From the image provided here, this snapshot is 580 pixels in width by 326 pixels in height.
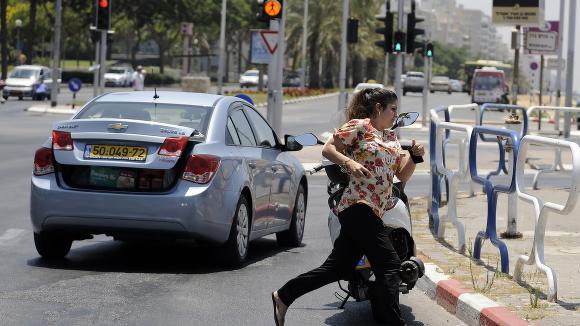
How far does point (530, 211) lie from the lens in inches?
625

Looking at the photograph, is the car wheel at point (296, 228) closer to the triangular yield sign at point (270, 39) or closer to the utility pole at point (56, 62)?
the triangular yield sign at point (270, 39)

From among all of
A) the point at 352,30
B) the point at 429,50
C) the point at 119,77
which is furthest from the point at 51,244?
the point at 119,77

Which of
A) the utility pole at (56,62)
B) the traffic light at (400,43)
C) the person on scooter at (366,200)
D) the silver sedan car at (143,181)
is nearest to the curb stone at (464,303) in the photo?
the person on scooter at (366,200)

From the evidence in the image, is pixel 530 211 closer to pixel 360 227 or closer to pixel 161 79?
pixel 360 227

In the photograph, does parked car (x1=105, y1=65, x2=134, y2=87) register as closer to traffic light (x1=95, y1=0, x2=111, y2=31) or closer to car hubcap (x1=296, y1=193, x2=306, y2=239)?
traffic light (x1=95, y1=0, x2=111, y2=31)

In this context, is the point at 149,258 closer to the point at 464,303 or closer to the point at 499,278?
the point at 499,278

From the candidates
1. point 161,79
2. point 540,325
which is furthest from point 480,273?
point 161,79

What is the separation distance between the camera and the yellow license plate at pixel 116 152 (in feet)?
33.8

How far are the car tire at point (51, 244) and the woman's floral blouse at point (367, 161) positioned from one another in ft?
13.3

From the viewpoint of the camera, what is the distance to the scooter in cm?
798

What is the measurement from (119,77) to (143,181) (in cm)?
7612

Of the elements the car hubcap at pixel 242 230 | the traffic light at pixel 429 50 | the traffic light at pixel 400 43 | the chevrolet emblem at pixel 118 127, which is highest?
the traffic light at pixel 429 50

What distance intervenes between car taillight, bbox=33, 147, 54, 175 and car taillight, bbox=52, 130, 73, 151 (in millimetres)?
114

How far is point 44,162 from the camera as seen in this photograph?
10.6 m
